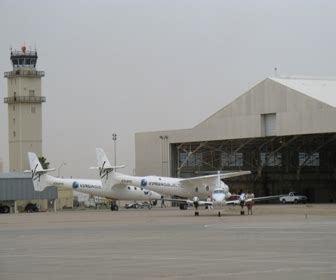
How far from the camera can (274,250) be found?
82.3 feet

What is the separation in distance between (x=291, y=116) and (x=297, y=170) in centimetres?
1643

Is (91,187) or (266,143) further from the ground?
(266,143)

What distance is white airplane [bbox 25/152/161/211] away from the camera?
93.9 m

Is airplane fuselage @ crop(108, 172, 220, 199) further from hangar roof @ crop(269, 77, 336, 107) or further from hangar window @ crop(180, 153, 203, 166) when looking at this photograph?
hangar window @ crop(180, 153, 203, 166)

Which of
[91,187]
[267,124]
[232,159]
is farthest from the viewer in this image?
[232,159]

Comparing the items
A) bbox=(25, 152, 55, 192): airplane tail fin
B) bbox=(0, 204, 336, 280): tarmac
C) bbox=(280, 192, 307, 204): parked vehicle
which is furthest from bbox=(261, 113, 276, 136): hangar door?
bbox=(0, 204, 336, 280): tarmac

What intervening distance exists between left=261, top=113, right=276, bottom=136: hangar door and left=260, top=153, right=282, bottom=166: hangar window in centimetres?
1299

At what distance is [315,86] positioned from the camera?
98.0 m

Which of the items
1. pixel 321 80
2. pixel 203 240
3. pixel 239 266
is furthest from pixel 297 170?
pixel 239 266

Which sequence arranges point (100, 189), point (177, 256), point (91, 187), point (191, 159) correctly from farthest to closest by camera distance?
point (191, 159), point (91, 187), point (100, 189), point (177, 256)

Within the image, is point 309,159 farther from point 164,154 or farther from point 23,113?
point 23,113

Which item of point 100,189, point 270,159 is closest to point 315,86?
point 270,159

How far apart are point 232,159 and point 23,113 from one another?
116ft

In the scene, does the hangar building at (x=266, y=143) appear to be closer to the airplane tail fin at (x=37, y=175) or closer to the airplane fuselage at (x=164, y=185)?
the airplane fuselage at (x=164, y=185)
